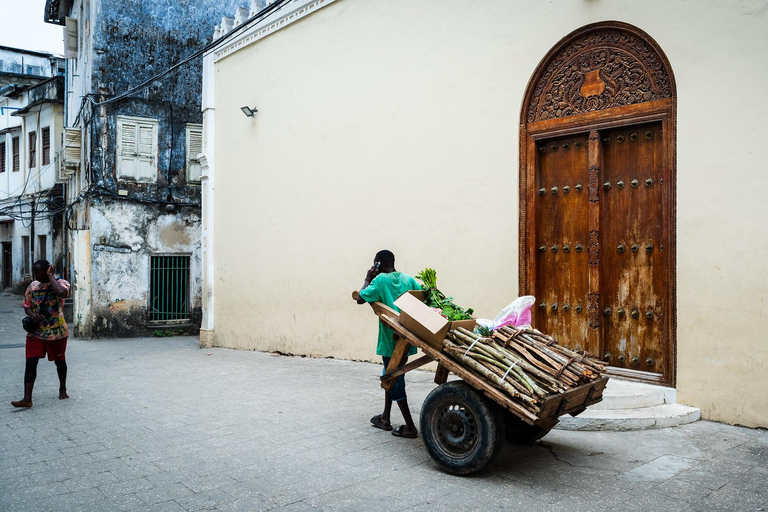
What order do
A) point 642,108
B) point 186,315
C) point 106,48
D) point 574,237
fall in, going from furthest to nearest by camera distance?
1. point 186,315
2. point 106,48
3. point 574,237
4. point 642,108

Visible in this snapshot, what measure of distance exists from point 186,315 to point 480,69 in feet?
37.9

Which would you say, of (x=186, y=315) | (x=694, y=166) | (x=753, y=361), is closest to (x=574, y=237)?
(x=694, y=166)

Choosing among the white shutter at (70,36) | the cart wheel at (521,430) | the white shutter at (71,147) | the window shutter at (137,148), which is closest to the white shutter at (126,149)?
the window shutter at (137,148)

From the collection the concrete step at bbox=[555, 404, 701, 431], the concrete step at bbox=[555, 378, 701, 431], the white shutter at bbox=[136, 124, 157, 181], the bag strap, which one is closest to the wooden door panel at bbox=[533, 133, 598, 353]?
the concrete step at bbox=[555, 378, 701, 431]

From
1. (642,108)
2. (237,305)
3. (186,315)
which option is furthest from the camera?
(186,315)

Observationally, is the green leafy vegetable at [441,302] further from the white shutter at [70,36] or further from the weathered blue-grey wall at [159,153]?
the white shutter at [70,36]

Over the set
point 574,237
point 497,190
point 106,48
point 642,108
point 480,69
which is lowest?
point 574,237

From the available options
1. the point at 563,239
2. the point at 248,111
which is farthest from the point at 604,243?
the point at 248,111

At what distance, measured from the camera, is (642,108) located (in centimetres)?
630

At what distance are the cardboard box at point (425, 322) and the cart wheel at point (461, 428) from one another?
0.37 meters

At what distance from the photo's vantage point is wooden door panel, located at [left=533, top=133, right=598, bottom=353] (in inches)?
271

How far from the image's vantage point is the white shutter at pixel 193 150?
1667cm

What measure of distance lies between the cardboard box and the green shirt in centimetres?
58

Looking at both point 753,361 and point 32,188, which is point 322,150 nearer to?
point 753,361
